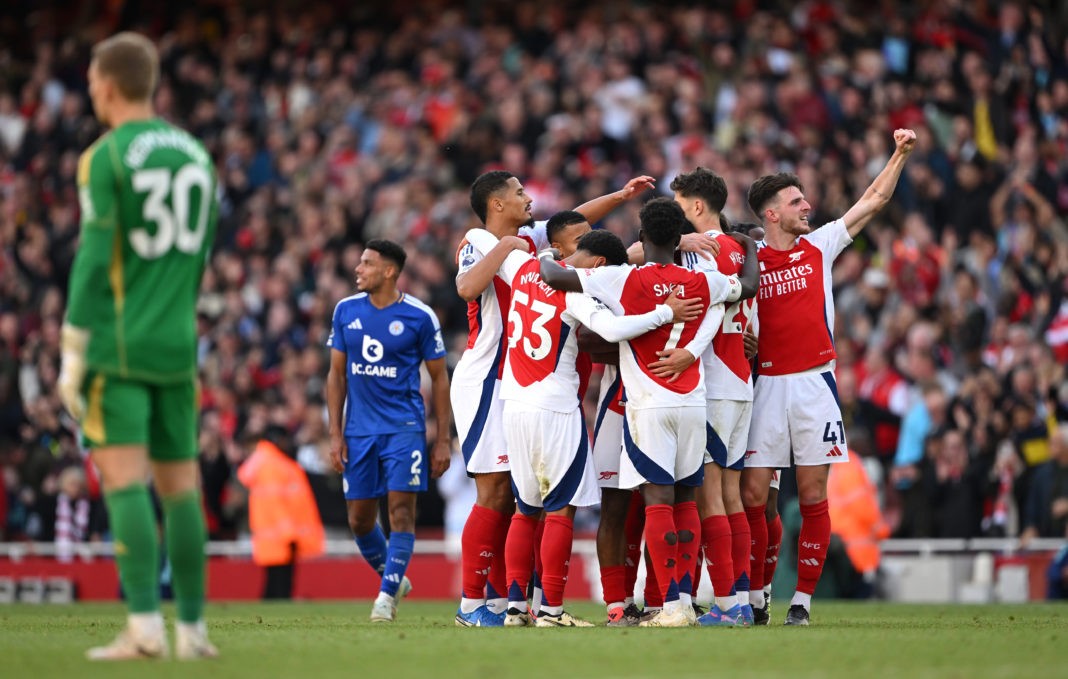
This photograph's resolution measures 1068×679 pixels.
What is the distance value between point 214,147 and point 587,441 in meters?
17.0

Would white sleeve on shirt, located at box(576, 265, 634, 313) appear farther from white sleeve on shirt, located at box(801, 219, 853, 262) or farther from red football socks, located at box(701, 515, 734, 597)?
white sleeve on shirt, located at box(801, 219, 853, 262)

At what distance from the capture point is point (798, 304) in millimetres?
10125

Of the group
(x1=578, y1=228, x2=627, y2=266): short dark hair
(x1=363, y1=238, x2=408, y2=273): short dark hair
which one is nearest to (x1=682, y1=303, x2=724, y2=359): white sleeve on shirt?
(x1=578, y1=228, x2=627, y2=266): short dark hair

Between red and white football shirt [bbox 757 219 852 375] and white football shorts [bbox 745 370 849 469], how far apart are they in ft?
0.34

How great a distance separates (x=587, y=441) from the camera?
9656 millimetres

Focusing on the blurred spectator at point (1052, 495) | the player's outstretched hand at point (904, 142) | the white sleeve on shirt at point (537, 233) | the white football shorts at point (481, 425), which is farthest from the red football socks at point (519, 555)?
the blurred spectator at point (1052, 495)

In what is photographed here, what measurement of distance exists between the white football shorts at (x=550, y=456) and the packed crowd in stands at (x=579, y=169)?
7.42m

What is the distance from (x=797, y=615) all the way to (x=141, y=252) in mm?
4794

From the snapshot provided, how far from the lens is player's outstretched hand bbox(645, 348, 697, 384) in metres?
9.34

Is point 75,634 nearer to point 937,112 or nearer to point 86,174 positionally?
point 86,174

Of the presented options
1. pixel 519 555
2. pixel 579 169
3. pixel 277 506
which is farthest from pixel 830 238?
pixel 579 169

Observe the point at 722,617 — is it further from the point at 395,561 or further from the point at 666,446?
the point at 395,561

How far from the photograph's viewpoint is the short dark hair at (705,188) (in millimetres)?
10086

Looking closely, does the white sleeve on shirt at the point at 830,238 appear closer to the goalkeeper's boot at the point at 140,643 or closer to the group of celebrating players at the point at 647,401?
the group of celebrating players at the point at 647,401
